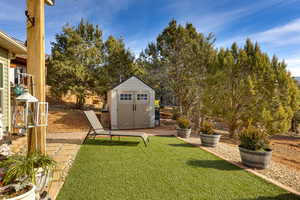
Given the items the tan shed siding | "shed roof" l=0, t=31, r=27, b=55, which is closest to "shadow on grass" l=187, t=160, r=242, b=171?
"shed roof" l=0, t=31, r=27, b=55

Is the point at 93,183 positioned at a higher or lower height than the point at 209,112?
lower

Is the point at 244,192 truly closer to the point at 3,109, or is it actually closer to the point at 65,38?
the point at 3,109

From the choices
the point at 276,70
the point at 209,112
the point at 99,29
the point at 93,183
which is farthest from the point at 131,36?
the point at 93,183

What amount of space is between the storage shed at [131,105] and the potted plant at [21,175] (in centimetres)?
702

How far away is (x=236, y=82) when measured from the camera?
8.41 metres

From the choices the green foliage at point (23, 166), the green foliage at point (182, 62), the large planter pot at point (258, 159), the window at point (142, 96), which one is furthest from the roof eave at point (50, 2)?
the green foliage at point (182, 62)

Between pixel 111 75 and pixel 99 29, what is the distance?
427 centimetres

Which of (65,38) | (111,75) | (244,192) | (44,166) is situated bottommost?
(244,192)

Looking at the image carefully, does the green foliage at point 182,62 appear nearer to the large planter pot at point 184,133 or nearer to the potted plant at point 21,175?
the large planter pot at point 184,133

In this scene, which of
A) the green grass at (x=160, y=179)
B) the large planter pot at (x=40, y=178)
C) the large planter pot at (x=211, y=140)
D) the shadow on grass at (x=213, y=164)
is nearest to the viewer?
the large planter pot at (x=40, y=178)

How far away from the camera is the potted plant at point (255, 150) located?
3.74 metres

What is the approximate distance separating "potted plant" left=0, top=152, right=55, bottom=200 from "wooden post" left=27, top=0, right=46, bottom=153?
1.45 feet

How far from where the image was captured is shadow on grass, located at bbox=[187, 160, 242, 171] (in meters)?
3.73

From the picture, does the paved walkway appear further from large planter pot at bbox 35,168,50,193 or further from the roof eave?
the roof eave
